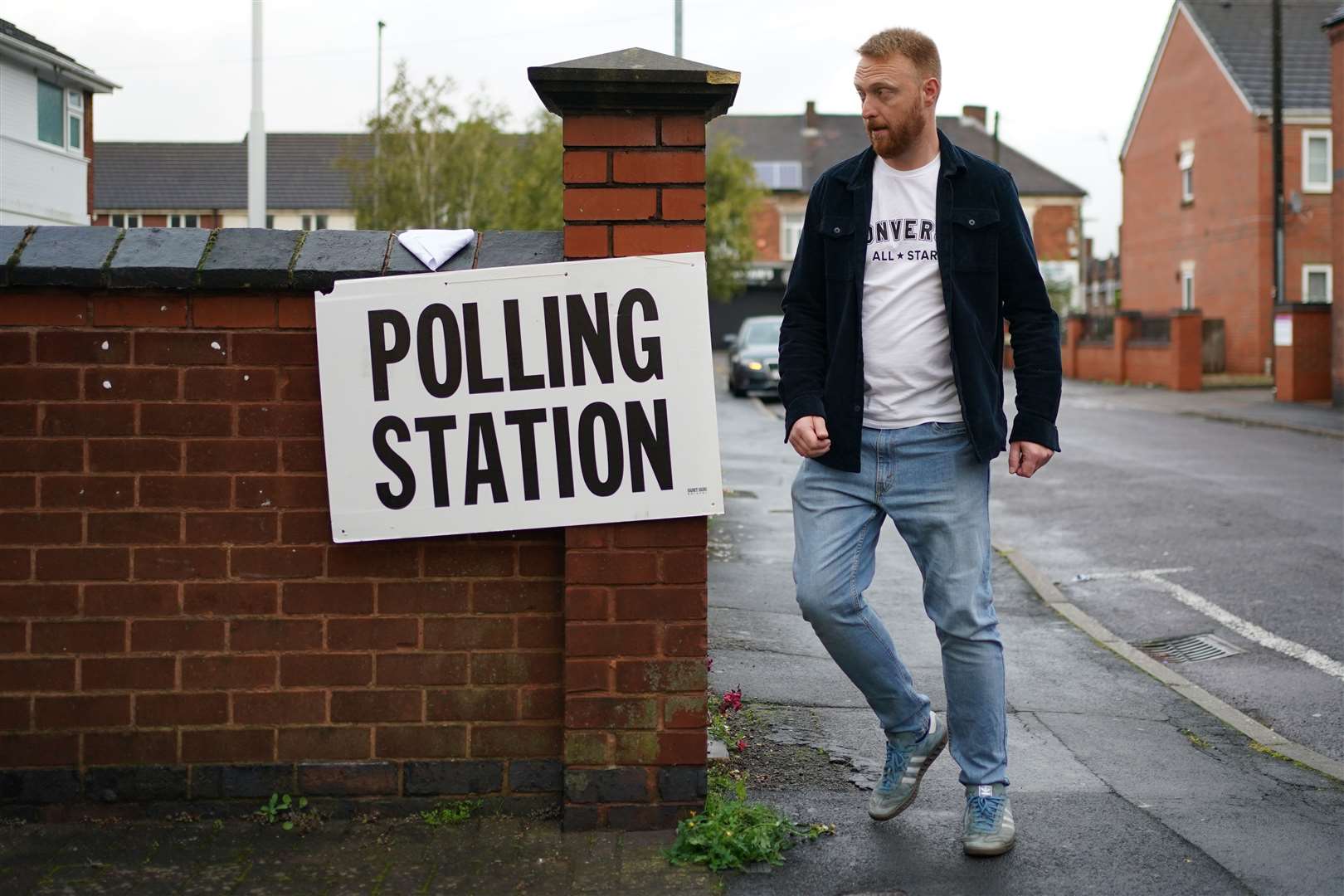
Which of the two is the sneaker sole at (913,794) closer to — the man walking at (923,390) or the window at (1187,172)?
the man walking at (923,390)

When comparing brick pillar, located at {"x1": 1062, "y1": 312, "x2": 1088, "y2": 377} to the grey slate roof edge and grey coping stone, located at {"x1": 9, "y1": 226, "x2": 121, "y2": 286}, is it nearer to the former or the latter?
the grey slate roof edge

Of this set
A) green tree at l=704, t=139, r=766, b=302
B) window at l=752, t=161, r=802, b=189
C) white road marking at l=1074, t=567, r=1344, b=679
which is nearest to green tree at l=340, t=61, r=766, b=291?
green tree at l=704, t=139, r=766, b=302

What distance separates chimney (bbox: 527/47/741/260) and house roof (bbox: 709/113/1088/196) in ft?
205

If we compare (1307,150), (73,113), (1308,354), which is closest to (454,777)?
(1308,354)

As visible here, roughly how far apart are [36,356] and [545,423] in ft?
4.64

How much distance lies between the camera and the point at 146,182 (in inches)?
2894

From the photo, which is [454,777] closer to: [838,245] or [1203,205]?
[838,245]

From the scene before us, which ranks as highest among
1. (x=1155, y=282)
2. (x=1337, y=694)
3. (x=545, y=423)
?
(x=1155, y=282)

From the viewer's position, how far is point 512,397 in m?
4.09

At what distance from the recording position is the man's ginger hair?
3.91 meters

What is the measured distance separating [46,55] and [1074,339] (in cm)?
2798

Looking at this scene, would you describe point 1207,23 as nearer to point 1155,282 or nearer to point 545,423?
point 1155,282

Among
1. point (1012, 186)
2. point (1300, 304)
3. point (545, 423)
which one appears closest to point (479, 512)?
point (545, 423)

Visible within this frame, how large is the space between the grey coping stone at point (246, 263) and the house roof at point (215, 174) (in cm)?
6801
